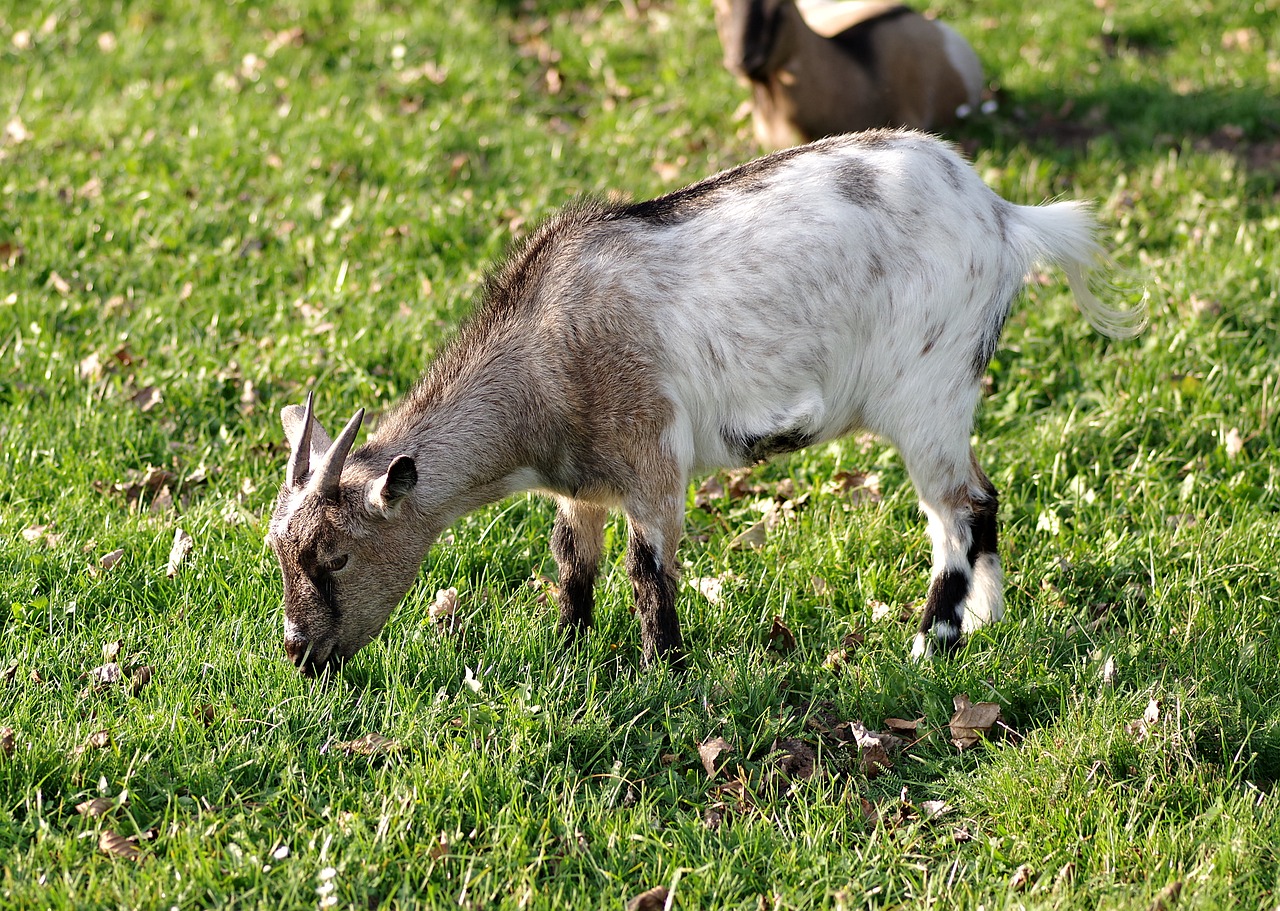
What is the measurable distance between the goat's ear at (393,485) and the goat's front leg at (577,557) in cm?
73

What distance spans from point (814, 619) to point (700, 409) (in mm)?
933

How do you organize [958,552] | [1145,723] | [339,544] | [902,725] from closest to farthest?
1. [1145,723]
2. [339,544]
3. [902,725]
4. [958,552]

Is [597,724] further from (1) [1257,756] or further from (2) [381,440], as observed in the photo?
(1) [1257,756]

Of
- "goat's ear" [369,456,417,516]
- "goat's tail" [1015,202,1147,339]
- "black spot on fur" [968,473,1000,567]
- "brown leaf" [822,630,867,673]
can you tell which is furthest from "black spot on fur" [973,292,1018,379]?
"goat's ear" [369,456,417,516]

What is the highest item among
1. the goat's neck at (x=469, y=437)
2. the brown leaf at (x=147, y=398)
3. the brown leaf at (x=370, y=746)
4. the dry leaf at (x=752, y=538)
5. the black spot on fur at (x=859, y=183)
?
the black spot on fur at (x=859, y=183)

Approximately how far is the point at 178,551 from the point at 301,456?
1042 mm

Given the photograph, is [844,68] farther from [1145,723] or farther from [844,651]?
[1145,723]

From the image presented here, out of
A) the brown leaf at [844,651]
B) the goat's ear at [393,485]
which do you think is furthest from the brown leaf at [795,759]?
the goat's ear at [393,485]

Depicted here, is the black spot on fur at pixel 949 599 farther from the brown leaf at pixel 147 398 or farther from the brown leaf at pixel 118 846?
the brown leaf at pixel 147 398

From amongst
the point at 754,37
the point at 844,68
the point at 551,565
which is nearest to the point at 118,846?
the point at 551,565

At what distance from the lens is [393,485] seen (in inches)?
144

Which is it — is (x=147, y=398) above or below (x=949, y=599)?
above

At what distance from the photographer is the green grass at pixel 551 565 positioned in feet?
11.1

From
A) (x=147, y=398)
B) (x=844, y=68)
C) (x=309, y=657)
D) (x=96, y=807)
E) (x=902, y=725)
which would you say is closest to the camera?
(x=96, y=807)
